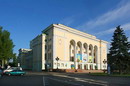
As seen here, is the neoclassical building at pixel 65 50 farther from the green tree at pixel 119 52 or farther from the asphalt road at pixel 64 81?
the asphalt road at pixel 64 81

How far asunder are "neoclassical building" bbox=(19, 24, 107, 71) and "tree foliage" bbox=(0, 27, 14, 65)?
55.3ft

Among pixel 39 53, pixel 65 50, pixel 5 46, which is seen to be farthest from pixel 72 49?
pixel 5 46

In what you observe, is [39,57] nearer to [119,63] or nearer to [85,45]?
[85,45]

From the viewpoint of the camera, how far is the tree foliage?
170ft

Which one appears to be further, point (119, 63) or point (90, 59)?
point (90, 59)

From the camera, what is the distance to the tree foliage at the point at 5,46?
51844mm

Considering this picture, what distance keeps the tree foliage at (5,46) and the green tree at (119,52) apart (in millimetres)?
30443

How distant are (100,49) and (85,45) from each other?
1267 centimetres

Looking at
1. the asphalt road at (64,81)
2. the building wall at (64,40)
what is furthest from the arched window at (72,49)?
the asphalt road at (64,81)

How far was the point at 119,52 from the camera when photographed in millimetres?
38781

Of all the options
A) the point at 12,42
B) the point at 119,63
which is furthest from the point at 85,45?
the point at 119,63

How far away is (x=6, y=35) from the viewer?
54750 millimetres

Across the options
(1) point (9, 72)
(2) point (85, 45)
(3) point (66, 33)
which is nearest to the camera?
(1) point (9, 72)

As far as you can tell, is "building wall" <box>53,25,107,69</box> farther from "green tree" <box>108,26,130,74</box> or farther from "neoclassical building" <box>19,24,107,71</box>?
"green tree" <box>108,26,130,74</box>
